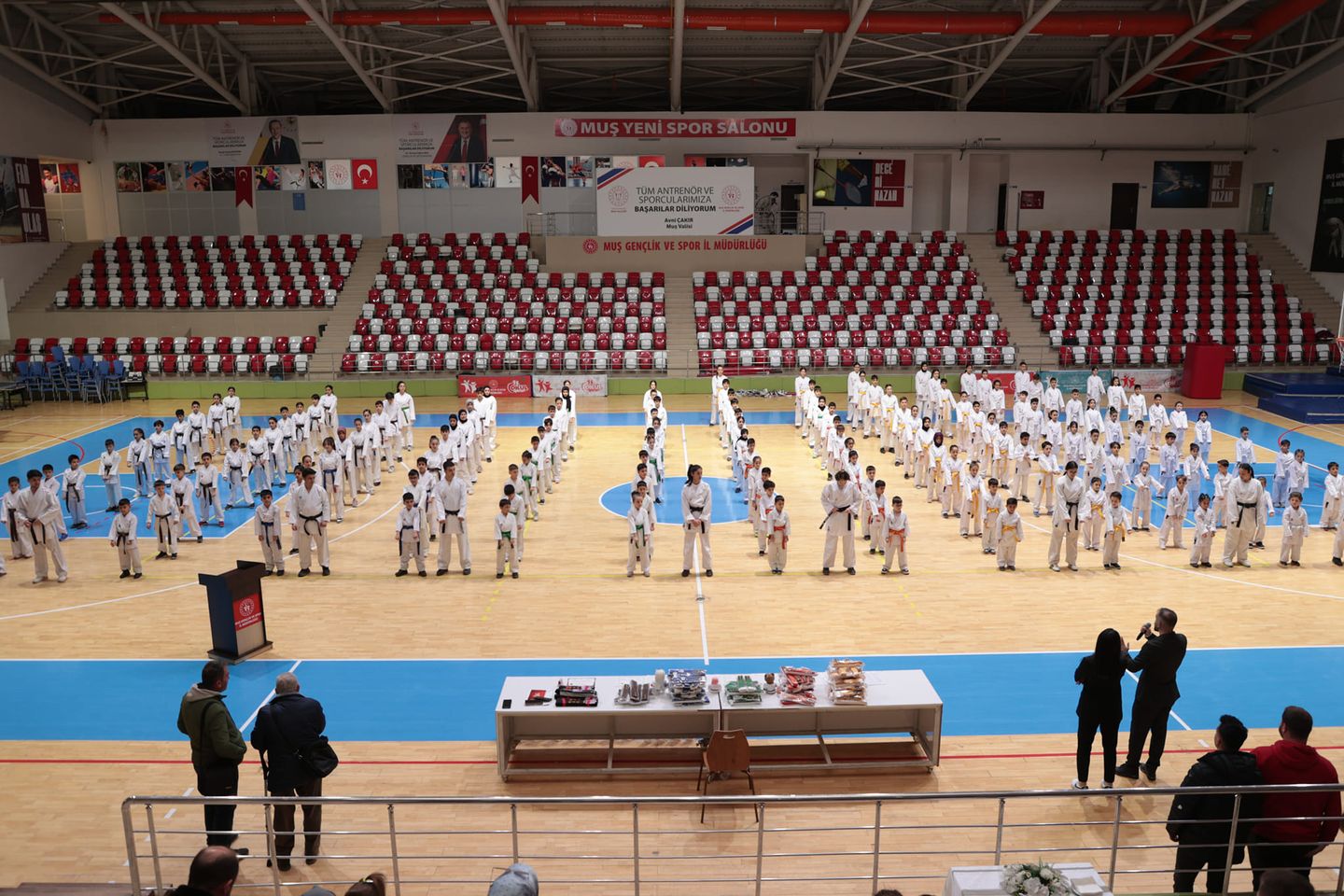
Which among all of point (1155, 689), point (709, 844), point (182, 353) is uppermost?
point (182, 353)

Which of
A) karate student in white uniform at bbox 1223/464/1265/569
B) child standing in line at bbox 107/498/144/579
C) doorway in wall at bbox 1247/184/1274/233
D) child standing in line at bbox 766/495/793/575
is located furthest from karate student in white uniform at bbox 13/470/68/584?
doorway in wall at bbox 1247/184/1274/233

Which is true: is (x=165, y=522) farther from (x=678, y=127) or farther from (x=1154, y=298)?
(x=1154, y=298)

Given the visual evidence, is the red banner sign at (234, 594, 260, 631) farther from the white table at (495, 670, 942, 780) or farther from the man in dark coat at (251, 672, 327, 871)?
the man in dark coat at (251, 672, 327, 871)

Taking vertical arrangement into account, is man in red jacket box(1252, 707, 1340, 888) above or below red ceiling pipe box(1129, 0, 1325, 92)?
below

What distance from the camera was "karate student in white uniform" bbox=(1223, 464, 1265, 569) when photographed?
1512 cm

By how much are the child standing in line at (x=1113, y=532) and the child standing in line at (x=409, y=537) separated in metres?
10.2

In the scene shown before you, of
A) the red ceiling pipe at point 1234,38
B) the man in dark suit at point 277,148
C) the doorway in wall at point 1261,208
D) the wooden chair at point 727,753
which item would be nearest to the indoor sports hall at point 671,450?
the wooden chair at point 727,753

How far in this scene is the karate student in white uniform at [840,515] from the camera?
14688 millimetres

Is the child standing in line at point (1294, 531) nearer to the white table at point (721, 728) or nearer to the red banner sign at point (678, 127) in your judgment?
the white table at point (721, 728)

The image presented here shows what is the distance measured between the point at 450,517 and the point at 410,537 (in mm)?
644

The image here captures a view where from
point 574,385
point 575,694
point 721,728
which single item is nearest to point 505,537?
point 575,694

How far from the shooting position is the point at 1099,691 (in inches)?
341

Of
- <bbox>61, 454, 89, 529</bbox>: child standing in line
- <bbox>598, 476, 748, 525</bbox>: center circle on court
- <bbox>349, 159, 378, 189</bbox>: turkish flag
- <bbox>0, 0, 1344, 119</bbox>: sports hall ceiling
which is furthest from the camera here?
<bbox>349, 159, 378, 189</bbox>: turkish flag

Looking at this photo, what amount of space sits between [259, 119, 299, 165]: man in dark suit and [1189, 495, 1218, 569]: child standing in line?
3187 cm
